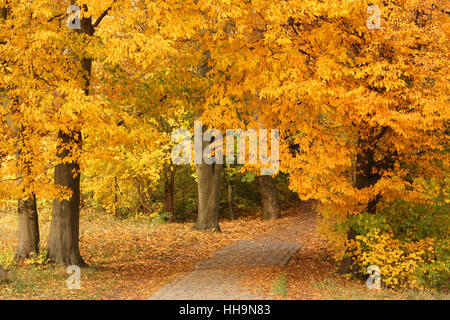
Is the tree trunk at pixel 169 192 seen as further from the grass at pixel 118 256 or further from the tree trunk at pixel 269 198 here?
the tree trunk at pixel 269 198

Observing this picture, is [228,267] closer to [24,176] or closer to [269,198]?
[24,176]

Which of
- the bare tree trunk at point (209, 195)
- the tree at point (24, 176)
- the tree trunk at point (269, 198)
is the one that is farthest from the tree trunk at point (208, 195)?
the tree at point (24, 176)

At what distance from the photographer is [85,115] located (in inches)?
389

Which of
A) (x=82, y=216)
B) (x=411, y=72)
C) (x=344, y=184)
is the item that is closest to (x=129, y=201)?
(x=82, y=216)

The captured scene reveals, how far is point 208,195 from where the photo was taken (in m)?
20.3

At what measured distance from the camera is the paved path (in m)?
9.77

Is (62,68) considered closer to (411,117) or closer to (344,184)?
(344,184)

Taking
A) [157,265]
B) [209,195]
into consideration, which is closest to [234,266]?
[157,265]

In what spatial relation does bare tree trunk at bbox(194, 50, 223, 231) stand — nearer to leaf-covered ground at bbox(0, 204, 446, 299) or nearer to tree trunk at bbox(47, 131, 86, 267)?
leaf-covered ground at bbox(0, 204, 446, 299)

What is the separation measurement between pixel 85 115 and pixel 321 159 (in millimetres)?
5049

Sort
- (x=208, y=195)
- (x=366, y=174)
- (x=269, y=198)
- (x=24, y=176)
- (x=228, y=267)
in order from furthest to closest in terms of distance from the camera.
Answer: (x=269, y=198)
(x=208, y=195)
(x=228, y=267)
(x=366, y=174)
(x=24, y=176)

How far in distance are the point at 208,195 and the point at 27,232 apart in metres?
8.40

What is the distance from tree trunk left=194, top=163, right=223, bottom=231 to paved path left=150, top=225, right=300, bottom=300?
2429mm

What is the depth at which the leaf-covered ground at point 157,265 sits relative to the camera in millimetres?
10328
